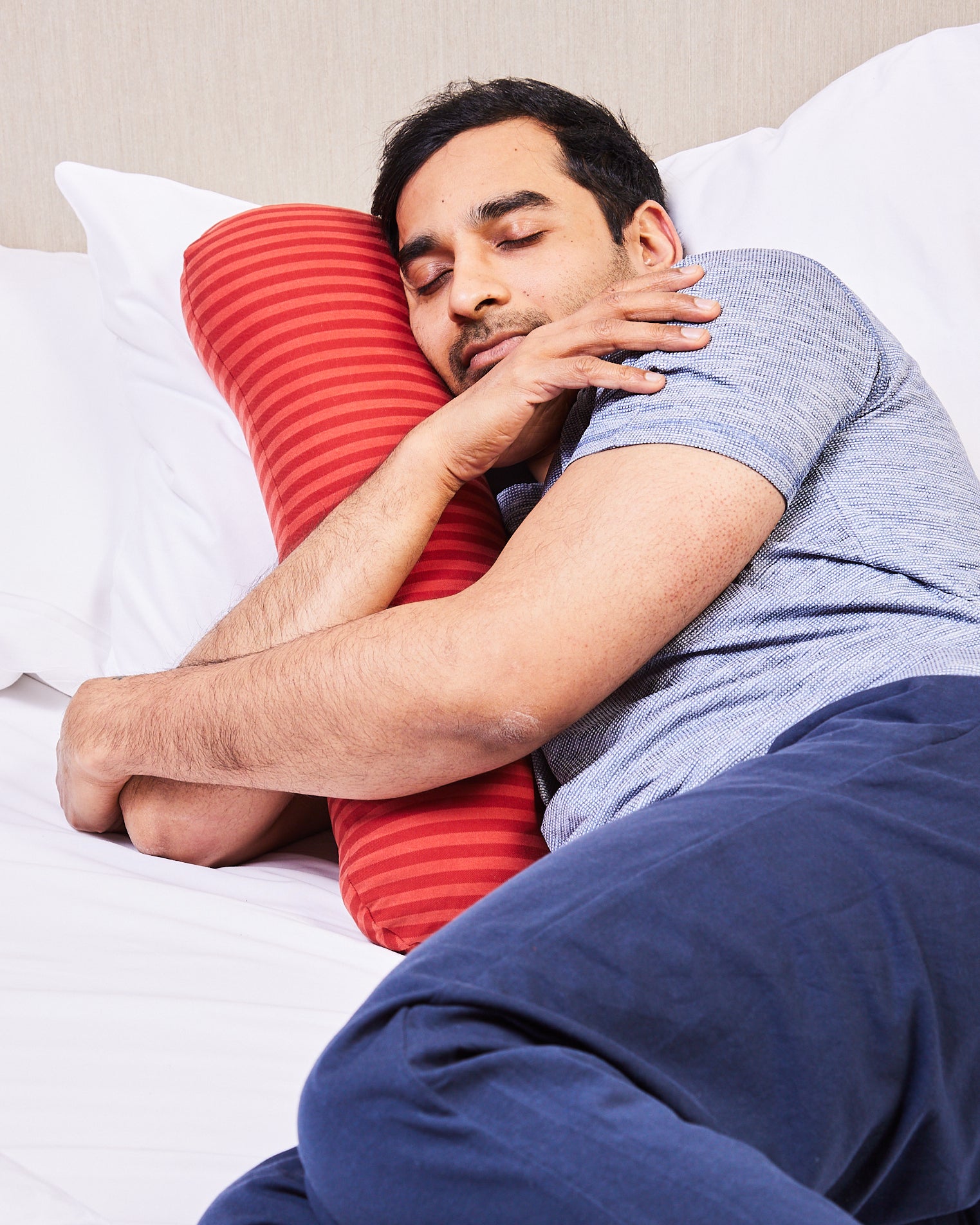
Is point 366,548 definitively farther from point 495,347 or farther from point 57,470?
point 57,470

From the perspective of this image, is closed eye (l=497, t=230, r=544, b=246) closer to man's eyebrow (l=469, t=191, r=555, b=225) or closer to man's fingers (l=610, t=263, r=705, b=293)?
man's eyebrow (l=469, t=191, r=555, b=225)

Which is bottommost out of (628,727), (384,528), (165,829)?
(165,829)

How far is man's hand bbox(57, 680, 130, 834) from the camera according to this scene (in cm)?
109

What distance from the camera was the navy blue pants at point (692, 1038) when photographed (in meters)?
0.47

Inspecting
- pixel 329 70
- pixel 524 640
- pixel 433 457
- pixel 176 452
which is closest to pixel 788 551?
pixel 524 640

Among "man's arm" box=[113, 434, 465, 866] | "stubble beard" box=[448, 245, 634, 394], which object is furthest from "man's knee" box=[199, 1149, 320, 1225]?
"stubble beard" box=[448, 245, 634, 394]

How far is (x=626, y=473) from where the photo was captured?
83 cm

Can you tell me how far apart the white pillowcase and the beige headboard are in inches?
7.7

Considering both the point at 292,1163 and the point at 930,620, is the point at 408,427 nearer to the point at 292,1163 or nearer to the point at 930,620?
the point at 930,620

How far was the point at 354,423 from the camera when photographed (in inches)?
44.6

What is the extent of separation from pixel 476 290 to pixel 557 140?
26cm

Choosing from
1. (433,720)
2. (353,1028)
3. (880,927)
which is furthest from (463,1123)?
(433,720)

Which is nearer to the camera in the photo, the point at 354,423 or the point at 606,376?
the point at 606,376

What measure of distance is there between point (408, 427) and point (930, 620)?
1.84 feet
